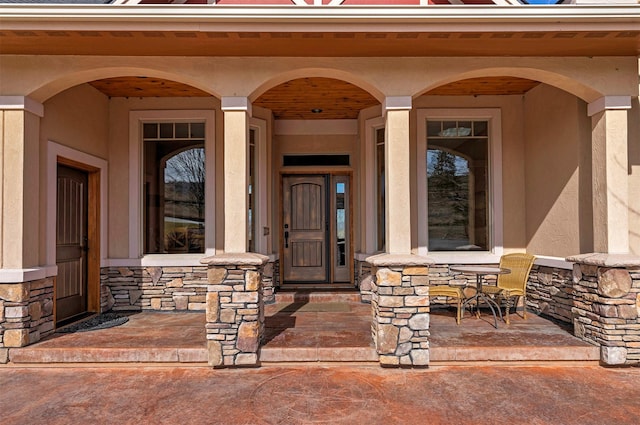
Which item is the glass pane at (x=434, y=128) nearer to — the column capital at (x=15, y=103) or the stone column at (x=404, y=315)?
the stone column at (x=404, y=315)

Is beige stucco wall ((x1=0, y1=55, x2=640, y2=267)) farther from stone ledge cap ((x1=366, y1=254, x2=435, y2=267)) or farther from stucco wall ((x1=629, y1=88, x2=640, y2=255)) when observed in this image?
stone ledge cap ((x1=366, y1=254, x2=435, y2=267))

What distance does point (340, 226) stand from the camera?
6594 mm

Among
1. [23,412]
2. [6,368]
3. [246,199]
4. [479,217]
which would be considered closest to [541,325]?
[479,217]

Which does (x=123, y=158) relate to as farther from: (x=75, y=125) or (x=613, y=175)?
(x=613, y=175)

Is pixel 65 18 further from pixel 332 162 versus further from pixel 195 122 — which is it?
pixel 332 162

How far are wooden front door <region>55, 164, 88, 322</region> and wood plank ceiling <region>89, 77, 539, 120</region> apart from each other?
1258 millimetres

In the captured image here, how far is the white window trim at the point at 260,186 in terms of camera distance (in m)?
5.68

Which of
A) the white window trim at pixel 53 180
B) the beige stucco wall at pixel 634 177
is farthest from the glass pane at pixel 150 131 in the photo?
the beige stucco wall at pixel 634 177

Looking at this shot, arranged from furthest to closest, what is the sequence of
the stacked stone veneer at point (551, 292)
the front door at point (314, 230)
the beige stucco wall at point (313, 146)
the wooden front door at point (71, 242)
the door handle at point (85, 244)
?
the front door at point (314, 230) → the beige stucco wall at point (313, 146) → the door handle at point (85, 244) → the wooden front door at point (71, 242) → the stacked stone veneer at point (551, 292)

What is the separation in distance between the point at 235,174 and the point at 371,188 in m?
2.56

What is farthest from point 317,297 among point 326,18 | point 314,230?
point 326,18

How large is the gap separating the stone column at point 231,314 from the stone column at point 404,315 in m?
1.16

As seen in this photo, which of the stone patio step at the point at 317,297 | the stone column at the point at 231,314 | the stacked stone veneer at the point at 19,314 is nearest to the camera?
the stone column at the point at 231,314

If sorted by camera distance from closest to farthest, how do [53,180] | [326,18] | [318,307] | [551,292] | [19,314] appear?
[326,18] < [19,314] < [53,180] < [551,292] < [318,307]
